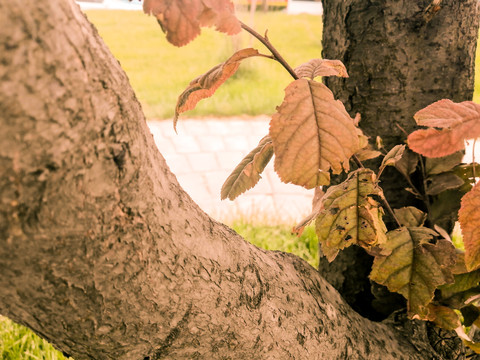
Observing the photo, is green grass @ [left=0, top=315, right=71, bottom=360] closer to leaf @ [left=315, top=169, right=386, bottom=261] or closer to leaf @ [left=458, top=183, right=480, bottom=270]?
leaf @ [left=315, top=169, right=386, bottom=261]

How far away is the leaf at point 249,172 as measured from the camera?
107 cm

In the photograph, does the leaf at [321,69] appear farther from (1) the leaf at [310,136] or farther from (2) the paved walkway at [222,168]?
(2) the paved walkway at [222,168]

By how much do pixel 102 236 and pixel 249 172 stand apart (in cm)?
53

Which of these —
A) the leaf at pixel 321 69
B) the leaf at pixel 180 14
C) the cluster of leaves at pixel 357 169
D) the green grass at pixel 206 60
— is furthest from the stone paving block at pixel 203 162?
the leaf at pixel 180 14

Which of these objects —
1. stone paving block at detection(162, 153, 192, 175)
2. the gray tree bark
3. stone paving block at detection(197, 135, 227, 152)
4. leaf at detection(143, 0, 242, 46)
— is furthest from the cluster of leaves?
stone paving block at detection(197, 135, 227, 152)

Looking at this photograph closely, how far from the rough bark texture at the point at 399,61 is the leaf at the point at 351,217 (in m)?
0.41

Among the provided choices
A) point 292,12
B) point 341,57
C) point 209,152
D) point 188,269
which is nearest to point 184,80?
point 209,152

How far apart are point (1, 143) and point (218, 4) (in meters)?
0.32

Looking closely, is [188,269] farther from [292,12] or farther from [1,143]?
[292,12]

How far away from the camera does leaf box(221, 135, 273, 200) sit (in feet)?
3.50

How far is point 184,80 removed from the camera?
6.00 meters

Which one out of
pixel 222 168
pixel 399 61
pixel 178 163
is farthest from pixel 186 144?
pixel 399 61

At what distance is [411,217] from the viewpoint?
3.75 ft

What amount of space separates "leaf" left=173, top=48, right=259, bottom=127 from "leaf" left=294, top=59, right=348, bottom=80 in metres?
0.11
